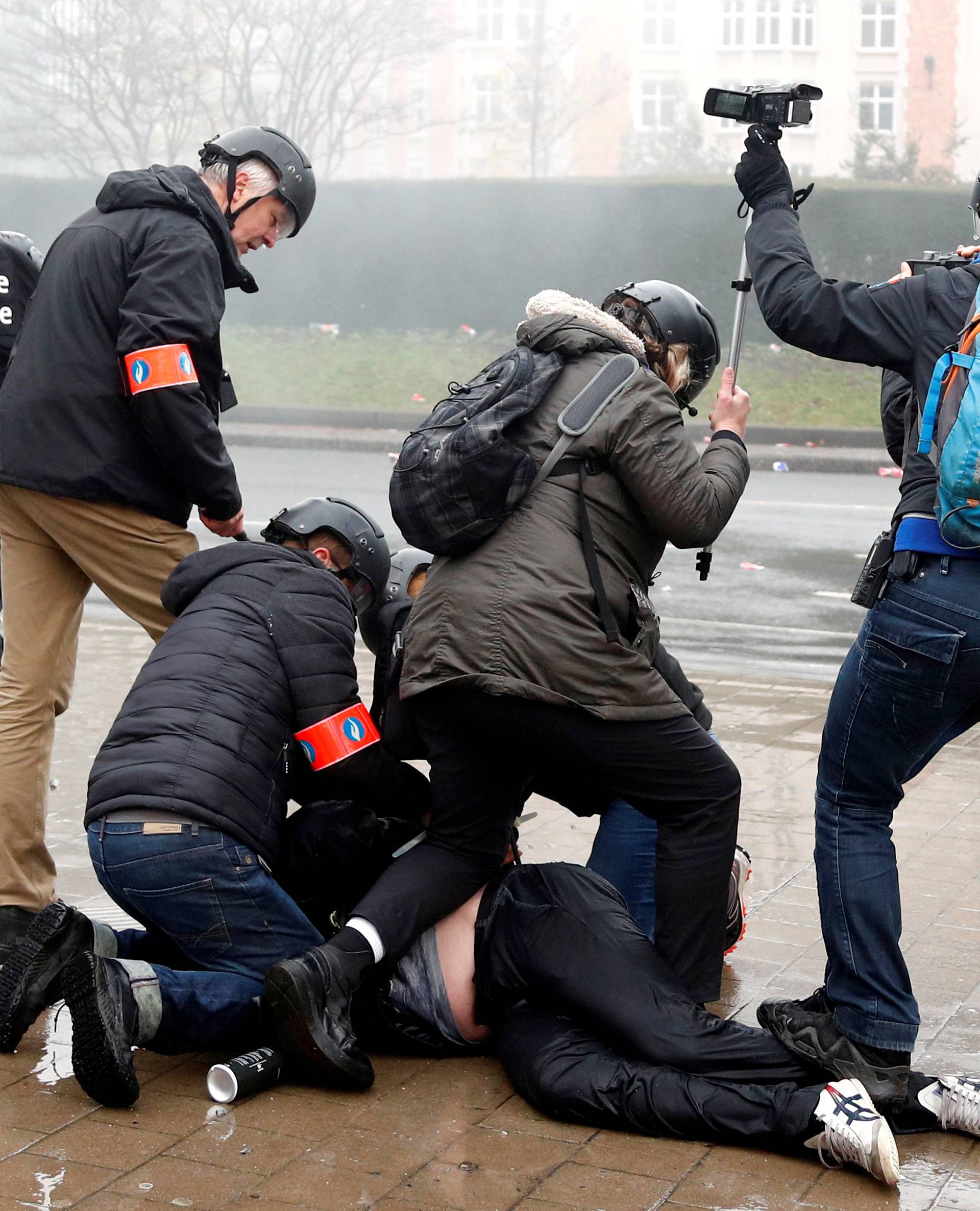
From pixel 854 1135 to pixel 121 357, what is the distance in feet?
7.78

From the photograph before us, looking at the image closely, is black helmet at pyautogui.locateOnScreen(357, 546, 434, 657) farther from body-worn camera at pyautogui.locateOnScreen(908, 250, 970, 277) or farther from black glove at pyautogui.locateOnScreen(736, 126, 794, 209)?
body-worn camera at pyautogui.locateOnScreen(908, 250, 970, 277)

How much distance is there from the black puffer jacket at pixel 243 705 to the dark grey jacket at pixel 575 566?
0.99 ft

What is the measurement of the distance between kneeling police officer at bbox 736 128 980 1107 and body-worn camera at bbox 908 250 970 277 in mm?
81

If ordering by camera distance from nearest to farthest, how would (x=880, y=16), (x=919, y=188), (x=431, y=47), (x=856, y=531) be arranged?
(x=856, y=531) → (x=919, y=188) → (x=431, y=47) → (x=880, y=16)

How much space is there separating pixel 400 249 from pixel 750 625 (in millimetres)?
17262

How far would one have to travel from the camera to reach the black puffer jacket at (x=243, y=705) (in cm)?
332

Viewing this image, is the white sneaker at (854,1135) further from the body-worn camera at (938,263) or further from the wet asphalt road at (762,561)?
the wet asphalt road at (762,561)

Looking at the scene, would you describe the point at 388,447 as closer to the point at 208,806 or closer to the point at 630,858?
the point at 630,858

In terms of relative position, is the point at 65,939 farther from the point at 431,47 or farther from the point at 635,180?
the point at 431,47

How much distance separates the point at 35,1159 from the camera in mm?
2922

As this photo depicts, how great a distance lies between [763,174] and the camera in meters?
3.41

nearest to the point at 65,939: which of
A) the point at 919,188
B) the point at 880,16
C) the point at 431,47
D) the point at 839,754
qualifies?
the point at 839,754

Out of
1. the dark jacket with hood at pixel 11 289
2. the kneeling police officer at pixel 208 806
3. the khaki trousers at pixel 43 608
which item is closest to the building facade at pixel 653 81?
the dark jacket with hood at pixel 11 289

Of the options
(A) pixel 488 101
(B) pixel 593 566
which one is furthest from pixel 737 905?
(A) pixel 488 101
